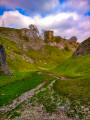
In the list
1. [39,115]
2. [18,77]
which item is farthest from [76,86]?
[18,77]

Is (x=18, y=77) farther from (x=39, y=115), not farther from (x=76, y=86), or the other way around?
(x=39, y=115)

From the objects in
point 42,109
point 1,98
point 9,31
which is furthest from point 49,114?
point 9,31

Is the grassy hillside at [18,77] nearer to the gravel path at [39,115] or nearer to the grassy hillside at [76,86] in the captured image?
the gravel path at [39,115]

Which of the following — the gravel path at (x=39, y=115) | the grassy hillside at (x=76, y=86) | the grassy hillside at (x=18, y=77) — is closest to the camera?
the gravel path at (x=39, y=115)

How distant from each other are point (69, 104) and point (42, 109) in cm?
488

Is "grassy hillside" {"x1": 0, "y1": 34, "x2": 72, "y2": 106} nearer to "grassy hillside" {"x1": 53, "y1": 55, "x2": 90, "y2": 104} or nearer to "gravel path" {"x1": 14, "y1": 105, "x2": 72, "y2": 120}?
"gravel path" {"x1": 14, "y1": 105, "x2": 72, "y2": 120}

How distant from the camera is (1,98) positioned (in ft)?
69.4

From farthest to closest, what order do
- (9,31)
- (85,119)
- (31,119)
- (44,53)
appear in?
(44,53) → (9,31) → (31,119) → (85,119)

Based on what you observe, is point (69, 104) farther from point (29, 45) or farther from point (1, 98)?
point (29, 45)

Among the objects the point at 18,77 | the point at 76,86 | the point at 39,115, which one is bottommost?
the point at 18,77

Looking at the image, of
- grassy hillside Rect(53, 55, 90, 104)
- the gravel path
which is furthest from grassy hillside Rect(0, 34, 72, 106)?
grassy hillside Rect(53, 55, 90, 104)

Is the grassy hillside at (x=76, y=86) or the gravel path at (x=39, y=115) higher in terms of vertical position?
the grassy hillside at (x=76, y=86)

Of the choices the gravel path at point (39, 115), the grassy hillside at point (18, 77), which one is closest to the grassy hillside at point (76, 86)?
the gravel path at point (39, 115)

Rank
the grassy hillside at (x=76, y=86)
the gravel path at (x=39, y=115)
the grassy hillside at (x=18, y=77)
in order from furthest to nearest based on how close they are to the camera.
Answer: the grassy hillside at (x=18, y=77) → the grassy hillside at (x=76, y=86) → the gravel path at (x=39, y=115)
